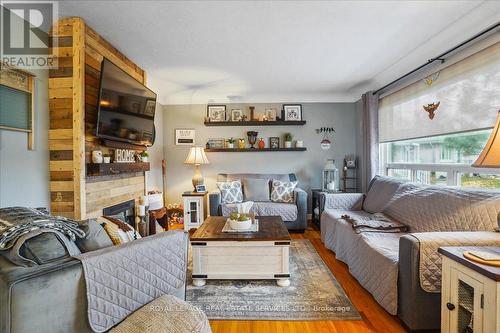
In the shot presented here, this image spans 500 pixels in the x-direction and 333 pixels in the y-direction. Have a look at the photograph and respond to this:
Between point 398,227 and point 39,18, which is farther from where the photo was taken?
point 398,227

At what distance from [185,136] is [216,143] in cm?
61

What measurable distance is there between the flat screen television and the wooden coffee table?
1403 millimetres

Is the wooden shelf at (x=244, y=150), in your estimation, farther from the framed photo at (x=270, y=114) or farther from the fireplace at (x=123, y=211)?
the fireplace at (x=123, y=211)

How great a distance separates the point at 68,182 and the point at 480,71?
149 inches

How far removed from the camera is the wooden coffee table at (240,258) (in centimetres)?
219

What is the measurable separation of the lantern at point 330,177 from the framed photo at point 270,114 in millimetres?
1282

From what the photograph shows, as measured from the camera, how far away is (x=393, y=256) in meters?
1.80

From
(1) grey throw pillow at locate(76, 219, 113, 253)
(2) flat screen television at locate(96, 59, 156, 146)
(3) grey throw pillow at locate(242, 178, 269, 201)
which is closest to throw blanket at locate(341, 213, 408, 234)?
(3) grey throw pillow at locate(242, 178, 269, 201)

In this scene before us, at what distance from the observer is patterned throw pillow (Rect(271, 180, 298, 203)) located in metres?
3.87

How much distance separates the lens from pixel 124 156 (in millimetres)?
2895

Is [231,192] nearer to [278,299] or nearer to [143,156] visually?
[143,156]

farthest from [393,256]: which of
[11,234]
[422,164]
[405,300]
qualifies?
[11,234]

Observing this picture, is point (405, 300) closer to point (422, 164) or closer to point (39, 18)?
point (422, 164)

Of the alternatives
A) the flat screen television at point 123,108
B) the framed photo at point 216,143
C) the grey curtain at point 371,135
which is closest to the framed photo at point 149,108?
the flat screen television at point 123,108
